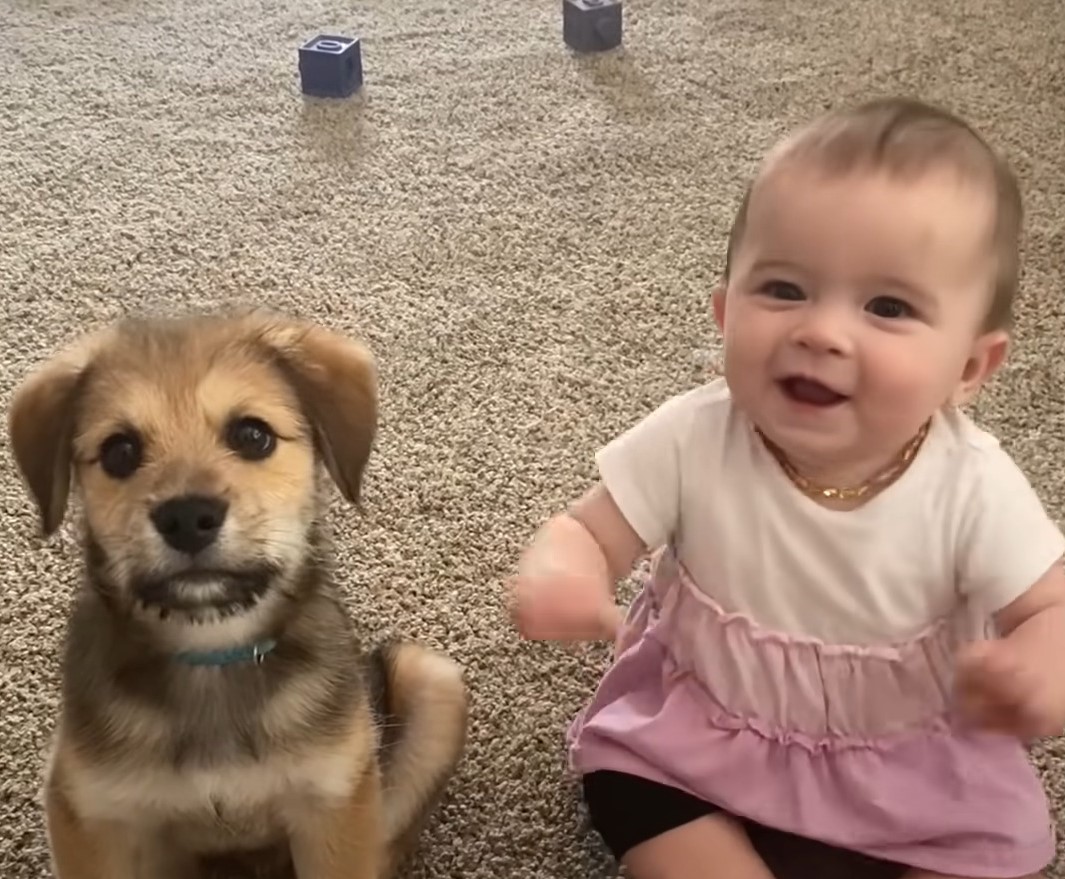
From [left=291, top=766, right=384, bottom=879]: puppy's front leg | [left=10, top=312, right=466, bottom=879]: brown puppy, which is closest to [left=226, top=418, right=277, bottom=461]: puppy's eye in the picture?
[left=10, top=312, right=466, bottom=879]: brown puppy

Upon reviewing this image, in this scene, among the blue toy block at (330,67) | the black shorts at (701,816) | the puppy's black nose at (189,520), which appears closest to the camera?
the puppy's black nose at (189,520)

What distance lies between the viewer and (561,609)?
103cm

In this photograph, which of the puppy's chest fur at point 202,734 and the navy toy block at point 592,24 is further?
the navy toy block at point 592,24

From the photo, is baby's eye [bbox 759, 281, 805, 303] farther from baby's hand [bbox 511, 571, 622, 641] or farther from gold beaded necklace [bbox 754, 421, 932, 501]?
baby's hand [bbox 511, 571, 622, 641]

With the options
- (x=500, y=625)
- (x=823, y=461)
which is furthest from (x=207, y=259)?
(x=823, y=461)

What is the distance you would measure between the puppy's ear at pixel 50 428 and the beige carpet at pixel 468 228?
382 mm

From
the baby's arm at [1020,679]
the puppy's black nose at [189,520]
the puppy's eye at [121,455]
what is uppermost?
the puppy's eye at [121,455]

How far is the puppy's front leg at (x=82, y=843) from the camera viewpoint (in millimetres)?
1074

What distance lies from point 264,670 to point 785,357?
0.43 m

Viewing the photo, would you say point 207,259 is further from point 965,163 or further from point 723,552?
point 965,163

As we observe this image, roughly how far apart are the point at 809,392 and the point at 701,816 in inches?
14.0

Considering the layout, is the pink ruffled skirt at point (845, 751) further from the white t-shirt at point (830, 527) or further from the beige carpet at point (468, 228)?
the beige carpet at point (468, 228)

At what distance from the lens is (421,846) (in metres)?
1.27

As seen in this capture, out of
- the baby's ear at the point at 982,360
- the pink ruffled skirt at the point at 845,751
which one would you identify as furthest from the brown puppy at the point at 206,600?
the baby's ear at the point at 982,360
